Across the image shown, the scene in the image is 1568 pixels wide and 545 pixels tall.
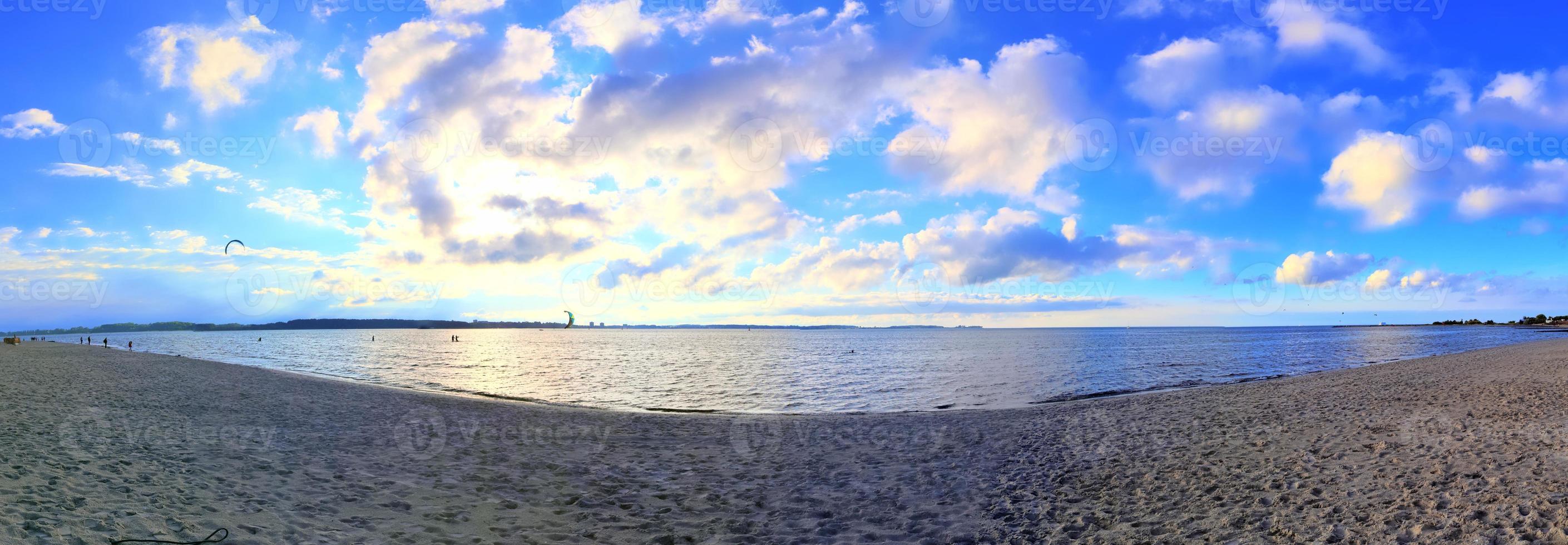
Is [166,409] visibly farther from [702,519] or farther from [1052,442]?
[1052,442]

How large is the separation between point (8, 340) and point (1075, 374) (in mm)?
154415

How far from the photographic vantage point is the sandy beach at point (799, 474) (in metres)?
9.88

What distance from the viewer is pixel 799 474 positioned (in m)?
14.6

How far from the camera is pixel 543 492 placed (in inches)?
503
